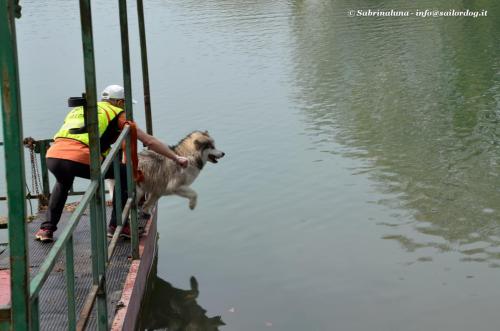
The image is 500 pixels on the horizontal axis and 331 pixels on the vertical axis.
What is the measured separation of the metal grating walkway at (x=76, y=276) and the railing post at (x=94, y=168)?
1.47ft

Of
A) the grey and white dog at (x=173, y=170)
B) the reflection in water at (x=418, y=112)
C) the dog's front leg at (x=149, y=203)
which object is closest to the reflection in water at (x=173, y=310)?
the dog's front leg at (x=149, y=203)

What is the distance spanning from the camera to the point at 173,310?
9.30 meters

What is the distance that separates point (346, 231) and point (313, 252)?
81 cm

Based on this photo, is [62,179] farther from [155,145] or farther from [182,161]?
[182,161]

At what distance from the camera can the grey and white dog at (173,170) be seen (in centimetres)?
918

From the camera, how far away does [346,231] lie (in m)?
11.2

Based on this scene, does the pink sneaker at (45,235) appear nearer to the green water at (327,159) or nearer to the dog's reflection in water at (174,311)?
the dog's reflection in water at (174,311)

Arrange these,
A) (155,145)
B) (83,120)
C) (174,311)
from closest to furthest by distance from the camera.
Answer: (83,120)
(155,145)
(174,311)

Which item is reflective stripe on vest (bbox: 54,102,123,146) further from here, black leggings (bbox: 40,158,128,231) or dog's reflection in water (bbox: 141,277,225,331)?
dog's reflection in water (bbox: 141,277,225,331)

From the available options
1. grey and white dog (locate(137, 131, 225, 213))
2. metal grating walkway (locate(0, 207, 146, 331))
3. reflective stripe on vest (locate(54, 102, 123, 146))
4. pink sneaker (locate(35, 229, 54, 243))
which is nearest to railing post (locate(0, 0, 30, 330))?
metal grating walkway (locate(0, 207, 146, 331))

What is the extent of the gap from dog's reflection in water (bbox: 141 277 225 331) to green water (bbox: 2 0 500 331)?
0.14m

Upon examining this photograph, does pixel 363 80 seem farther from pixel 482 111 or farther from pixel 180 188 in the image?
pixel 180 188

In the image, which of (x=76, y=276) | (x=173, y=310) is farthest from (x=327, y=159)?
(x=76, y=276)

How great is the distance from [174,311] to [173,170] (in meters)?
1.48
